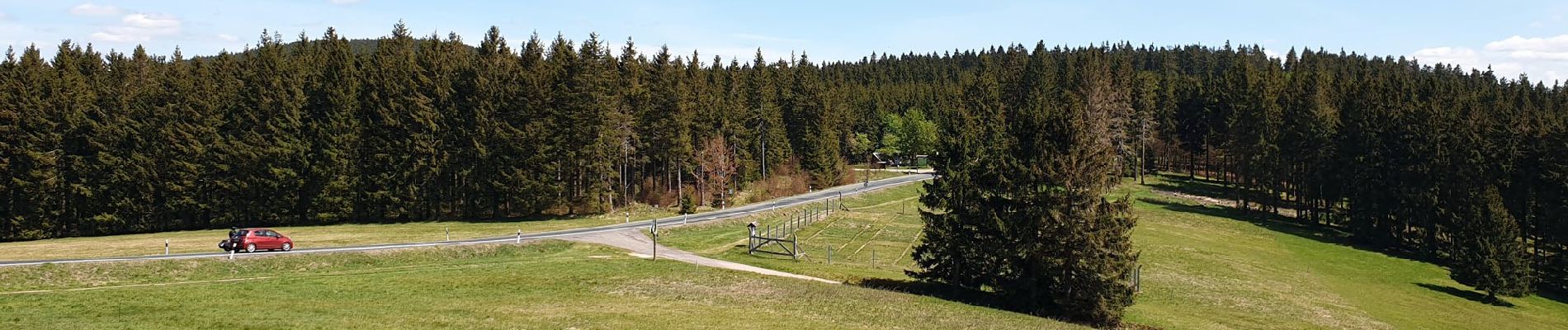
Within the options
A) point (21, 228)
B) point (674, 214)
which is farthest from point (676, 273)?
point (21, 228)

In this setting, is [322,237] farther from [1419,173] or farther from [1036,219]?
[1419,173]

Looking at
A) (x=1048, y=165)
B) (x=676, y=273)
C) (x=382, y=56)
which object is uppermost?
(x=382, y=56)

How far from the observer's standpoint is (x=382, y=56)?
245 feet

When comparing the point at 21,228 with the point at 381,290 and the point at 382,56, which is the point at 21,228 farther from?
the point at 381,290

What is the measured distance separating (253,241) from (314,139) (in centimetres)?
3033

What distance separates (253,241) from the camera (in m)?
42.6

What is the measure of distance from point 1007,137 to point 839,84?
338ft

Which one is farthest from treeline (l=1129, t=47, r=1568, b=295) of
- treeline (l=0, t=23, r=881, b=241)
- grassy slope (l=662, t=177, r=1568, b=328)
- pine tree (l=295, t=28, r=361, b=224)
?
pine tree (l=295, t=28, r=361, b=224)

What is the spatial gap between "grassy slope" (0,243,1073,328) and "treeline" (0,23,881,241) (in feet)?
88.9

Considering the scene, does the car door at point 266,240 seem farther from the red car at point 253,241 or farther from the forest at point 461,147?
the forest at point 461,147

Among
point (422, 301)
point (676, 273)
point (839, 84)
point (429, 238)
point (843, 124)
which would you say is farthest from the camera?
A: point (839, 84)

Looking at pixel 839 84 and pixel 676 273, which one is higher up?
pixel 839 84

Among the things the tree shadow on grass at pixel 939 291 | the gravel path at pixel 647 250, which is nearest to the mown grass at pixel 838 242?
the gravel path at pixel 647 250

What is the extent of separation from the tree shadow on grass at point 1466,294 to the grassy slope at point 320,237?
49483 millimetres
